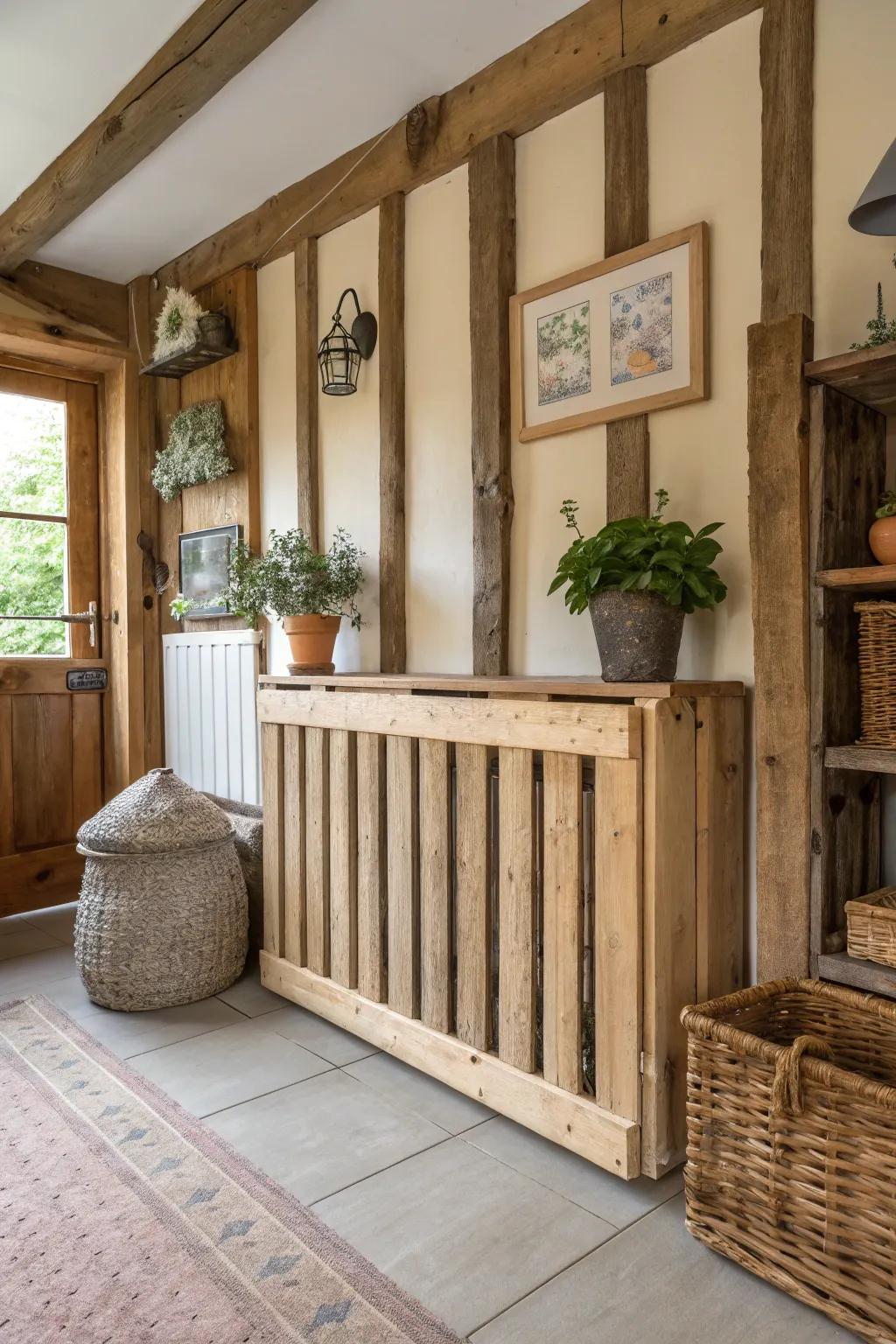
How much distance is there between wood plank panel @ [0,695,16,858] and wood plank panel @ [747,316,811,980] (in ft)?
9.62

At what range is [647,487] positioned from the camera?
2.16m

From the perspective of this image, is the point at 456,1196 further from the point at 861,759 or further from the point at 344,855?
the point at 861,759

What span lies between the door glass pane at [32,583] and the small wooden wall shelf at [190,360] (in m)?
0.77

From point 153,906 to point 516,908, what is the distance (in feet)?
3.81

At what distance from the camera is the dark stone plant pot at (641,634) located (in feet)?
6.00

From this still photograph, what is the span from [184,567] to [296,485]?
748 millimetres

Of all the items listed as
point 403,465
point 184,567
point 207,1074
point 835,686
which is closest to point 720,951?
point 835,686

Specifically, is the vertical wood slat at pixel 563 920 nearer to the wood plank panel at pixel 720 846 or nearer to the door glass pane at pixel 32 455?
the wood plank panel at pixel 720 846

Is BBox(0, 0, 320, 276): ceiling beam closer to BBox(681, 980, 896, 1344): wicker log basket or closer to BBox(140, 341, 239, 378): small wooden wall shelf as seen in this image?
BBox(140, 341, 239, 378): small wooden wall shelf

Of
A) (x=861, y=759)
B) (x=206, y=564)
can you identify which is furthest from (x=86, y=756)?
(x=861, y=759)

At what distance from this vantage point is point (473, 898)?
81.7 inches

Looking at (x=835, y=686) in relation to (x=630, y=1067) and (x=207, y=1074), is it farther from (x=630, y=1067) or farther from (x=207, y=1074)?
(x=207, y=1074)

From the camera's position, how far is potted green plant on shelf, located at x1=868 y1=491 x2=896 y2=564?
1.62m

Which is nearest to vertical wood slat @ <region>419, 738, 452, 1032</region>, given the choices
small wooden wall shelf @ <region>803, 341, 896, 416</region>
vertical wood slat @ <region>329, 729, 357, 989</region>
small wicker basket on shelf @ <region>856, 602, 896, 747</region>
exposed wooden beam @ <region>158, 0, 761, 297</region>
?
vertical wood slat @ <region>329, 729, 357, 989</region>
